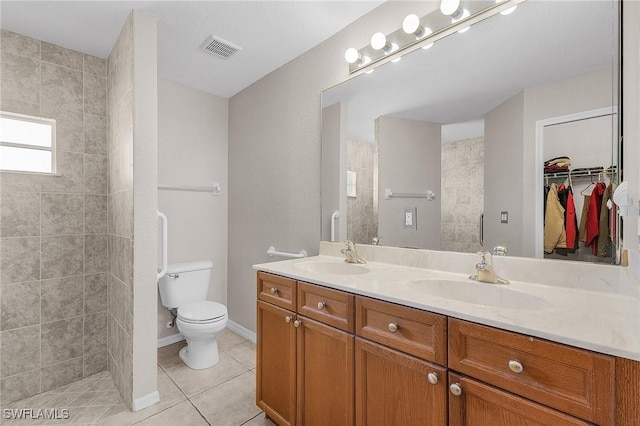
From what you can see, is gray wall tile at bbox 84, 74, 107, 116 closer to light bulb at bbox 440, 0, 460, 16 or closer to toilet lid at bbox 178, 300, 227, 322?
toilet lid at bbox 178, 300, 227, 322

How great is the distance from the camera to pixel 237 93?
292cm

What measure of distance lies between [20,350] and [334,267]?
217cm

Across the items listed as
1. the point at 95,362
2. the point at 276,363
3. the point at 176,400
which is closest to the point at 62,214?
the point at 95,362

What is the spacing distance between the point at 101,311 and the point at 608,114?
126 inches

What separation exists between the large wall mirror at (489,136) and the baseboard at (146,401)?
1.58 m

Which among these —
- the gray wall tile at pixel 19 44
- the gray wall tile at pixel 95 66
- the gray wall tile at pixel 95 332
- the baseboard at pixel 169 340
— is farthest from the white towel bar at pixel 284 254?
the gray wall tile at pixel 19 44

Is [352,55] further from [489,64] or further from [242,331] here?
[242,331]

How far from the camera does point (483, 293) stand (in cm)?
122

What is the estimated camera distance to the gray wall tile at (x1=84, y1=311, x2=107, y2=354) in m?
2.18

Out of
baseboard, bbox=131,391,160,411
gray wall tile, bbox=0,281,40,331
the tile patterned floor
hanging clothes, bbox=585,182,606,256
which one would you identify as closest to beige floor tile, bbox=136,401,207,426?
the tile patterned floor

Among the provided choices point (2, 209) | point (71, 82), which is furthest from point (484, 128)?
point (2, 209)

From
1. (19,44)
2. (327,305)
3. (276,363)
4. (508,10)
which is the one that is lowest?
(276,363)

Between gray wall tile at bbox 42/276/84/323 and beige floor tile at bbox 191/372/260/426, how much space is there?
3.72ft

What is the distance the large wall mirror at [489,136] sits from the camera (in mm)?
1108
